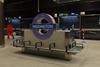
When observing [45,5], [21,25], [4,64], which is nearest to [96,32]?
[45,5]

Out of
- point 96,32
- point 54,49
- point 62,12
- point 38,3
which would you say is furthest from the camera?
point 38,3

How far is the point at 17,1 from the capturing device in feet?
49.9

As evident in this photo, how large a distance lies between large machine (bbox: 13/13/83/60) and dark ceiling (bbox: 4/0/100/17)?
6.43 meters

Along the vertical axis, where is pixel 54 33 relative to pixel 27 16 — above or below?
below

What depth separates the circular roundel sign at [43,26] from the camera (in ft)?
18.9

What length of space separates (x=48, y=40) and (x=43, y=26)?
61cm

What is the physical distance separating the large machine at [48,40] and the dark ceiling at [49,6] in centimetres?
643

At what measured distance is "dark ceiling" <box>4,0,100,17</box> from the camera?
1185cm

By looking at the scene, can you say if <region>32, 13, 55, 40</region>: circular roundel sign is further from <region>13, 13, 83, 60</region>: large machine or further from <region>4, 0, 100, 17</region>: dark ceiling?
<region>4, 0, 100, 17</region>: dark ceiling

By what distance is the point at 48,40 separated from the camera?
5883 mm

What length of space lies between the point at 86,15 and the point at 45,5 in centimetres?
384

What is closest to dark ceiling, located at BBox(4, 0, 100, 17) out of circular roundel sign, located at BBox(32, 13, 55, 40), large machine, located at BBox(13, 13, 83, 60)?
large machine, located at BBox(13, 13, 83, 60)

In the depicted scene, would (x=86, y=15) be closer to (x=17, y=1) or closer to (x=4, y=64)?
(x=17, y=1)

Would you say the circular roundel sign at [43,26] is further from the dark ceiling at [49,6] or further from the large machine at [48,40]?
the dark ceiling at [49,6]
